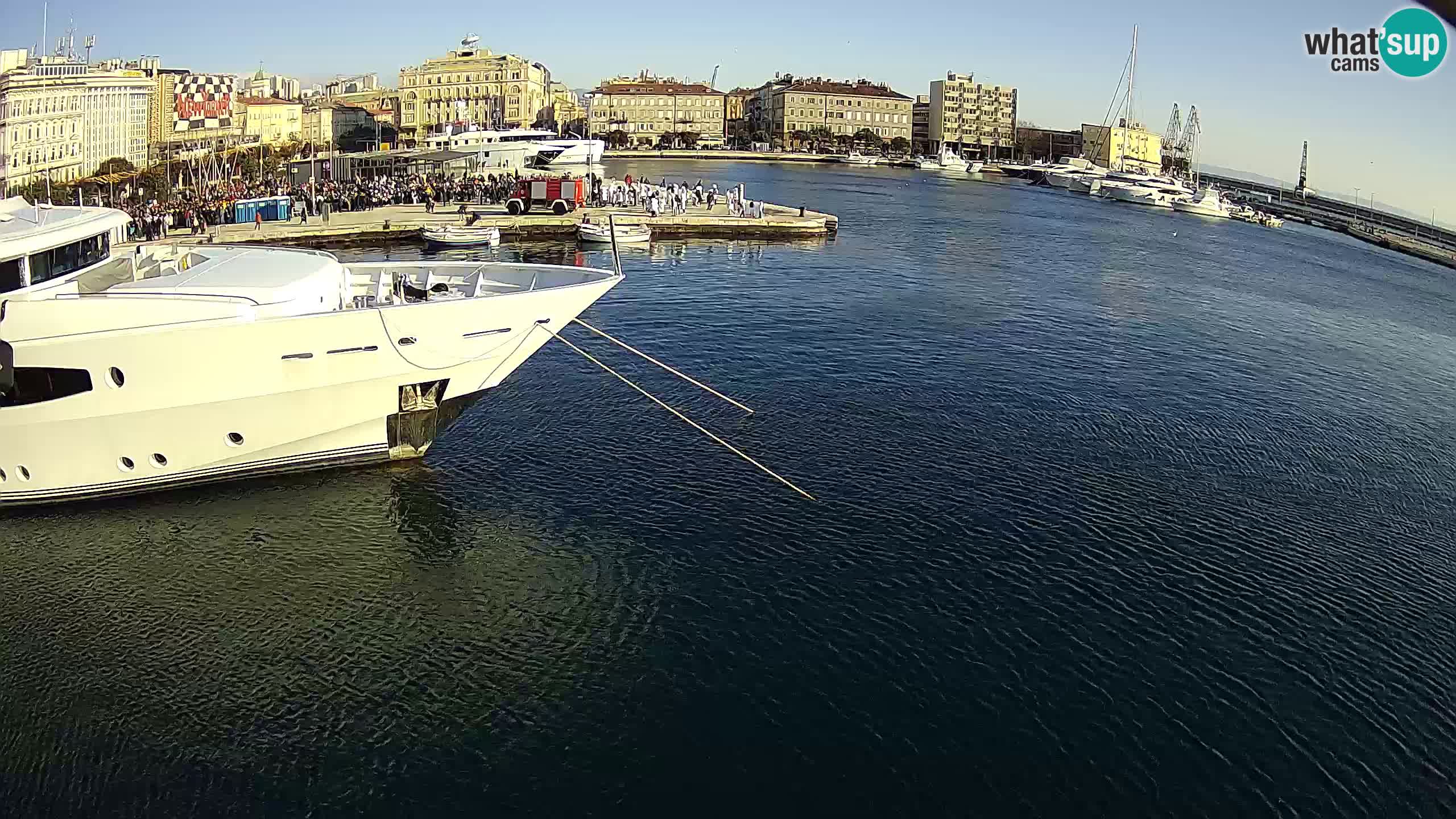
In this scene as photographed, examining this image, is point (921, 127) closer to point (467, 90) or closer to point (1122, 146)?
point (1122, 146)

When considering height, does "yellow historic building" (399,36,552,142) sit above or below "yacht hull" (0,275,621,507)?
above

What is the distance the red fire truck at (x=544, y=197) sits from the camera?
49513 millimetres

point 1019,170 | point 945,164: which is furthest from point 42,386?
point 1019,170

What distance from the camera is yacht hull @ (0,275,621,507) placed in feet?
48.6

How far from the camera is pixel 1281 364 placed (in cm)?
2895

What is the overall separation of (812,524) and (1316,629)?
20.5 ft

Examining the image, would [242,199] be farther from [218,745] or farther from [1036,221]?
[1036,221]

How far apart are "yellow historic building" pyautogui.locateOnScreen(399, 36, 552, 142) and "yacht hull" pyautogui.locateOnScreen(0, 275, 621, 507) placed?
114 meters

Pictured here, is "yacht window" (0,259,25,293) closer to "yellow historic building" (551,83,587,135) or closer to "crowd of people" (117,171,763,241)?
"crowd of people" (117,171,763,241)

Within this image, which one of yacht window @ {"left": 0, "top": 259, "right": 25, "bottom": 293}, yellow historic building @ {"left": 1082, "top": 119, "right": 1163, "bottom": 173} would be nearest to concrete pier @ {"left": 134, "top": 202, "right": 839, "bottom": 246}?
yacht window @ {"left": 0, "top": 259, "right": 25, "bottom": 293}

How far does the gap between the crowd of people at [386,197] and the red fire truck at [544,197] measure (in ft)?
9.60

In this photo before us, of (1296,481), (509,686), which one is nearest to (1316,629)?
(1296,481)

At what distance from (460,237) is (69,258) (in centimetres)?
2634

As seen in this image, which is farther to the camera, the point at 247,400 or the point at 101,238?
the point at 101,238
